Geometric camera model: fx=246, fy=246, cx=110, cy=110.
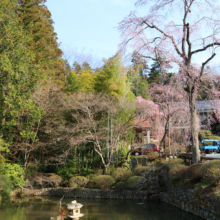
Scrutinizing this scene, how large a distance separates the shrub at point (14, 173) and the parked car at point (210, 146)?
1115 centimetres

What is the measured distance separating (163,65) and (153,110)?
5324 mm

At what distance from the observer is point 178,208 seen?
27.2 ft

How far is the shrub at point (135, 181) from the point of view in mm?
10172

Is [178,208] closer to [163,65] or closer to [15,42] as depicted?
[163,65]

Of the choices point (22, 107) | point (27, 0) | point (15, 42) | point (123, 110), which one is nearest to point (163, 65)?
point (123, 110)

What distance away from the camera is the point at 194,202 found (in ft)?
23.8

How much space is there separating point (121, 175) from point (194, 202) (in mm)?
4410

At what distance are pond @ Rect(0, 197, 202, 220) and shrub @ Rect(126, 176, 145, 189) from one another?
63 cm

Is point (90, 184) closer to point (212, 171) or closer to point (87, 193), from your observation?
point (87, 193)

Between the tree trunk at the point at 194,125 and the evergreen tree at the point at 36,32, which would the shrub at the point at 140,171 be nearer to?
the tree trunk at the point at 194,125

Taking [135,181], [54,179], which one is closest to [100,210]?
[135,181]

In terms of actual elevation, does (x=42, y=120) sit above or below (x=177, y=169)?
above

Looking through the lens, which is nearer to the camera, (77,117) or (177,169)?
(177,169)

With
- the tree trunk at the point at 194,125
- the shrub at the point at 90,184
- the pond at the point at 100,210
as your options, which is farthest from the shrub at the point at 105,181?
the tree trunk at the point at 194,125
